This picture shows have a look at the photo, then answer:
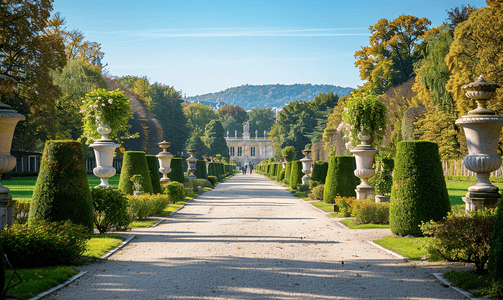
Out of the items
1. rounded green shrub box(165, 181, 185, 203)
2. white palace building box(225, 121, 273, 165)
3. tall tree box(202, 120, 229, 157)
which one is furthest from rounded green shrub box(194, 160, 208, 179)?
white palace building box(225, 121, 273, 165)

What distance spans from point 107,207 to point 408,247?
6.10 metres

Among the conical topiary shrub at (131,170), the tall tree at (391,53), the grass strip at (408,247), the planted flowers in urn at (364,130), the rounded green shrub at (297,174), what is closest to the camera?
the grass strip at (408,247)

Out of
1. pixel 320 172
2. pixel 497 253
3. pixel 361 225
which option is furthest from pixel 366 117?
pixel 497 253

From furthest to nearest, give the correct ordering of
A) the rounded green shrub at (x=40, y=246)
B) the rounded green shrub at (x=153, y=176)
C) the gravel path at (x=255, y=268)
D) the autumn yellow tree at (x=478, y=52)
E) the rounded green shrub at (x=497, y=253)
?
the autumn yellow tree at (x=478, y=52) < the rounded green shrub at (x=153, y=176) < the rounded green shrub at (x=40, y=246) < the gravel path at (x=255, y=268) < the rounded green shrub at (x=497, y=253)

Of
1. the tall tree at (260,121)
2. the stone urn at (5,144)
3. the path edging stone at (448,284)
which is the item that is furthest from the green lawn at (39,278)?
the tall tree at (260,121)

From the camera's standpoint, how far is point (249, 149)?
11719 cm

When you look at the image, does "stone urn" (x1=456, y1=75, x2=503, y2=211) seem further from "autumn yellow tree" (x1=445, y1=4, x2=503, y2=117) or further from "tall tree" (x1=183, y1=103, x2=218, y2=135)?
"tall tree" (x1=183, y1=103, x2=218, y2=135)

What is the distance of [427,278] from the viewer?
6168 mm

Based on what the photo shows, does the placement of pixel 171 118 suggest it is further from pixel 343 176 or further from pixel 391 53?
pixel 343 176

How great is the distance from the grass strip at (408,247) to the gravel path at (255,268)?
308mm

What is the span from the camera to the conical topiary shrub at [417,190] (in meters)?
8.93

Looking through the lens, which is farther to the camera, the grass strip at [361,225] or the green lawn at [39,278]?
the grass strip at [361,225]

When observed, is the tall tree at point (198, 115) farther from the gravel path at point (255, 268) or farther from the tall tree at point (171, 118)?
the gravel path at point (255, 268)

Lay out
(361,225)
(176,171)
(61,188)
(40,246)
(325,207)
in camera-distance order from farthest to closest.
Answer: (176,171) → (325,207) → (361,225) → (61,188) → (40,246)
